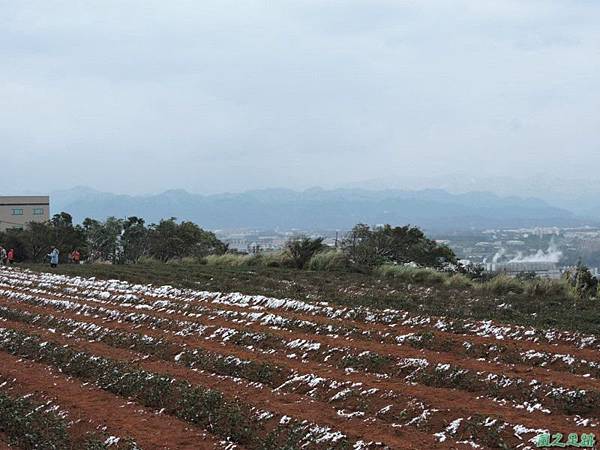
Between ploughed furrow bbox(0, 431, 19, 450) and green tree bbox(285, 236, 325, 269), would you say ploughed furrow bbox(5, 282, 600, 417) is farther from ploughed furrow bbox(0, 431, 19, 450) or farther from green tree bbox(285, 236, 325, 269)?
green tree bbox(285, 236, 325, 269)

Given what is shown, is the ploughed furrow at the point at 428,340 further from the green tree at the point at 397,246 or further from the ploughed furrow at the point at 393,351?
the green tree at the point at 397,246

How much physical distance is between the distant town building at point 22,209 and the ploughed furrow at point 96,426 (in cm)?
7449

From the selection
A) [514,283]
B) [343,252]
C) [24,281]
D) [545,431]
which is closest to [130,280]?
[24,281]

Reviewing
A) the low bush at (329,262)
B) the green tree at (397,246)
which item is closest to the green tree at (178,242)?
the green tree at (397,246)

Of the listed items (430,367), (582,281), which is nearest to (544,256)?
Answer: (582,281)

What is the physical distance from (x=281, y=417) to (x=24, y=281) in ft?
50.8

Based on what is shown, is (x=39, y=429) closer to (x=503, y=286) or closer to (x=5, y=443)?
(x=5, y=443)

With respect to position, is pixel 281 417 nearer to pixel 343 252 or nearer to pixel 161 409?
pixel 161 409

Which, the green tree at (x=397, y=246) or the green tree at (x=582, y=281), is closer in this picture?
the green tree at (x=582, y=281)

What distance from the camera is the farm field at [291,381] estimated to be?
20.9 feet

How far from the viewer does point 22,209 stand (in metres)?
80.0

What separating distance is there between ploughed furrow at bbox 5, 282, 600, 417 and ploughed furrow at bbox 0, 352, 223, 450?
2.58 m

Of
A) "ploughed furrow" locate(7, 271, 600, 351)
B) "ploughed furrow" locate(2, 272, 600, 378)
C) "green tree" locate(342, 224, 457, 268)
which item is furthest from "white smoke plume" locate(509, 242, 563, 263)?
"ploughed furrow" locate(2, 272, 600, 378)

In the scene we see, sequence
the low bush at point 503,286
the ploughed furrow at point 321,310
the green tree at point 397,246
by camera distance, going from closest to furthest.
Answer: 1. the ploughed furrow at point 321,310
2. the low bush at point 503,286
3. the green tree at point 397,246
